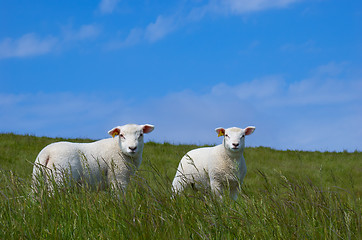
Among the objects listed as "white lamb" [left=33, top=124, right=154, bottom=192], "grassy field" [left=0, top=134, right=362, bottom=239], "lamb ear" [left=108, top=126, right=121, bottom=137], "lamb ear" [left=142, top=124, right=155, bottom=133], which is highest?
"lamb ear" [left=142, top=124, right=155, bottom=133]

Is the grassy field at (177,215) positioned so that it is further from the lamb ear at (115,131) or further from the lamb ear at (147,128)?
the lamb ear at (147,128)

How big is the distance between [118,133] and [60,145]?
1.13 meters

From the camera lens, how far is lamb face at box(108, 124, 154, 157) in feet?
23.0

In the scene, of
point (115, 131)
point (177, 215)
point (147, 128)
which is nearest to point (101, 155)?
point (115, 131)

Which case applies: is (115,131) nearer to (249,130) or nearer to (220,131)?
(220,131)

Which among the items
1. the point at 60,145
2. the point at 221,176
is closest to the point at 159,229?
the point at 60,145

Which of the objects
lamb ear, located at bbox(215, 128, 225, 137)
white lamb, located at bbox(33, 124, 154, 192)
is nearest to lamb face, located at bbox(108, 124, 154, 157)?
white lamb, located at bbox(33, 124, 154, 192)

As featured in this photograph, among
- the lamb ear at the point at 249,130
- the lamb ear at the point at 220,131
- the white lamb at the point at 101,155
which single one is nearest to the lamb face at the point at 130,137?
the white lamb at the point at 101,155

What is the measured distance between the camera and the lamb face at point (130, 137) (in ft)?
23.0

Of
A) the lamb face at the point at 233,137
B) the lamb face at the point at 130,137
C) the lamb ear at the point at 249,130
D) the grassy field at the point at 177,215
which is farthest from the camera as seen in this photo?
the lamb ear at the point at 249,130

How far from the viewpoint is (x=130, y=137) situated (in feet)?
23.3

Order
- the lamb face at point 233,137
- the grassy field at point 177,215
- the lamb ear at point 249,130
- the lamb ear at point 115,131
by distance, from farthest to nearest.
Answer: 1. the lamb ear at point 249,130
2. the lamb face at point 233,137
3. the lamb ear at point 115,131
4. the grassy field at point 177,215

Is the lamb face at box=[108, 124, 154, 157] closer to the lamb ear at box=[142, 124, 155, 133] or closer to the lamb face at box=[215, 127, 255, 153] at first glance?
the lamb ear at box=[142, 124, 155, 133]

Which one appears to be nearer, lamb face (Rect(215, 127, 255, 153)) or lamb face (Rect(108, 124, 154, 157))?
lamb face (Rect(108, 124, 154, 157))
